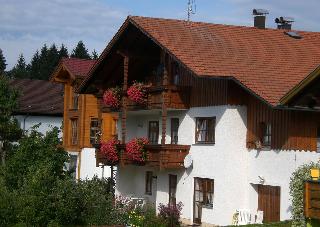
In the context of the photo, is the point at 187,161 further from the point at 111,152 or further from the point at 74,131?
the point at 74,131

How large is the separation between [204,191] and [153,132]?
233 inches

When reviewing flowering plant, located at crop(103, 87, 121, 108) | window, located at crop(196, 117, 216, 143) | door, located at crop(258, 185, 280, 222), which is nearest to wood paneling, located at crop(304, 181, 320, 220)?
door, located at crop(258, 185, 280, 222)

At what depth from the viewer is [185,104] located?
87.9ft

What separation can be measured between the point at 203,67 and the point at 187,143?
4.58 m

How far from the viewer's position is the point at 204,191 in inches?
1016

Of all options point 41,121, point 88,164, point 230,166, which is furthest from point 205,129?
point 41,121

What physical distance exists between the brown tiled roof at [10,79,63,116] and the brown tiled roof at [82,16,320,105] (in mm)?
24598

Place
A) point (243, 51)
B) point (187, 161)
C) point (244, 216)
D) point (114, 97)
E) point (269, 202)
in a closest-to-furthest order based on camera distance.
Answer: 1. point (269, 202)
2. point (244, 216)
3. point (243, 51)
4. point (187, 161)
5. point (114, 97)

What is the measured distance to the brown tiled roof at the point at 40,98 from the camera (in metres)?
51.3

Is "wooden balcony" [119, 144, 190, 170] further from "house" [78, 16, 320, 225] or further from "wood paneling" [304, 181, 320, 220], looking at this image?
"wood paneling" [304, 181, 320, 220]

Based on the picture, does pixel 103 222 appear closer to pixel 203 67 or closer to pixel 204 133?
pixel 204 133

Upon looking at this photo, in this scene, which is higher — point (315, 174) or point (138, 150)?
point (138, 150)

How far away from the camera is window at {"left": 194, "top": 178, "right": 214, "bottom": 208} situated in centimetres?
2541

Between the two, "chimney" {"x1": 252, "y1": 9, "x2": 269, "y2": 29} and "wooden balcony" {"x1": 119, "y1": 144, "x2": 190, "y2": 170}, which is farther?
"chimney" {"x1": 252, "y1": 9, "x2": 269, "y2": 29}
